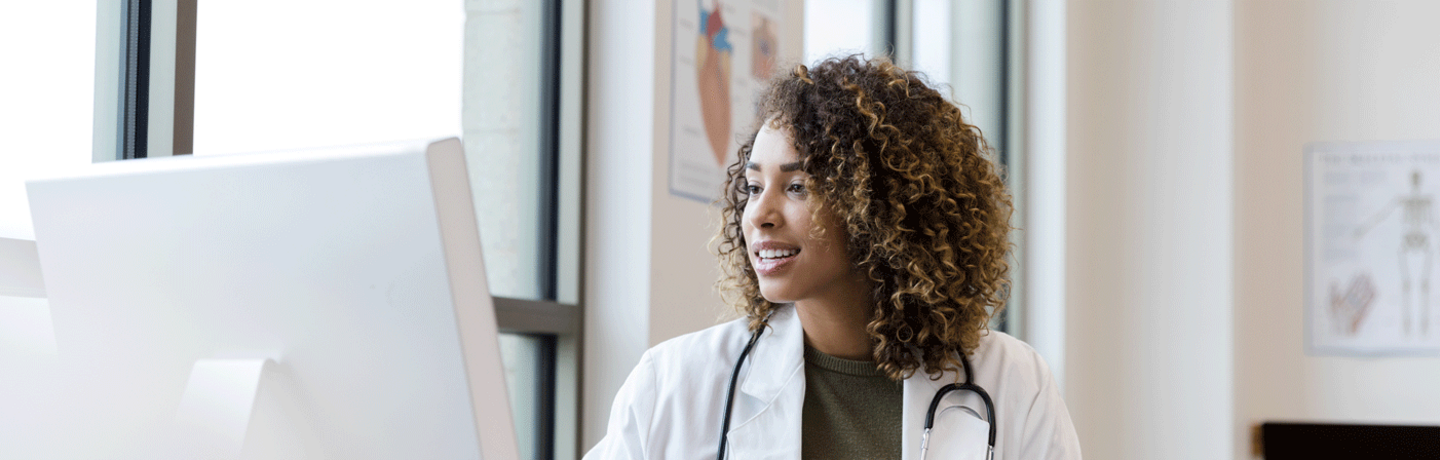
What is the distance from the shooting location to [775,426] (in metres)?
1.46

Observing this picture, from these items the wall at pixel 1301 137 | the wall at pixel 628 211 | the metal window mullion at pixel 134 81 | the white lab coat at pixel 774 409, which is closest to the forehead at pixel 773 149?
the white lab coat at pixel 774 409

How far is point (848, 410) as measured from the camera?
149 cm

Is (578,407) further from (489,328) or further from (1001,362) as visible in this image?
(489,328)

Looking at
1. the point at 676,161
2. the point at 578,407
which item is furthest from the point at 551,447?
the point at 676,161

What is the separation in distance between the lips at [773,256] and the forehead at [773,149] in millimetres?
96

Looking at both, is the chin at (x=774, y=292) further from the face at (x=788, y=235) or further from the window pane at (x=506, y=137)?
the window pane at (x=506, y=137)

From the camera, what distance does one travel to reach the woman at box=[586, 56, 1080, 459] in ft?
4.73

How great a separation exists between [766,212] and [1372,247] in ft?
9.97

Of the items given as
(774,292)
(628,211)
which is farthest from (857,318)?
(628,211)

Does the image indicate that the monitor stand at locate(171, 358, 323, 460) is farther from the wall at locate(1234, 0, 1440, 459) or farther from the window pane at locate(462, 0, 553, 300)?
the wall at locate(1234, 0, 1440, 459)

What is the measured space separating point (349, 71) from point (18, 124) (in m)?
0.54

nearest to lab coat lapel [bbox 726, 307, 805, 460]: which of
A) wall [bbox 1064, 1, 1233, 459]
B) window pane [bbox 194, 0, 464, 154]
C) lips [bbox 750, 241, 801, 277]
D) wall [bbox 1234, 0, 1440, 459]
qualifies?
lips [bbox 750, 241, 801, 277]

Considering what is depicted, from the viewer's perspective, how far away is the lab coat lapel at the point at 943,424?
1429 mm

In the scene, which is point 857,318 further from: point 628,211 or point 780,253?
point 628,211
